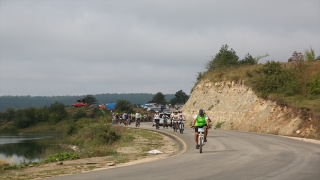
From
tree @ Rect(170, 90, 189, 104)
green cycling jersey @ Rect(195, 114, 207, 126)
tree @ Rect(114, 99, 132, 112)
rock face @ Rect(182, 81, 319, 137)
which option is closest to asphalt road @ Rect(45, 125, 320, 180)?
green cycling jersey @ Rect(195, 114, 207, 126)

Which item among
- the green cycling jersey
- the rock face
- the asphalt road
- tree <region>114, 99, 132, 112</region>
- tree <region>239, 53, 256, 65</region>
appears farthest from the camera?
tree <region>114, 99, 132, 112</region>

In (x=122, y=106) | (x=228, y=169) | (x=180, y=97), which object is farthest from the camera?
(x=180, y=97)

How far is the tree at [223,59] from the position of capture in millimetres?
59697

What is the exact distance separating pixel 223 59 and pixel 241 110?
17.2 metres

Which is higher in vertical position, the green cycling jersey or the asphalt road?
the green cycling jersey

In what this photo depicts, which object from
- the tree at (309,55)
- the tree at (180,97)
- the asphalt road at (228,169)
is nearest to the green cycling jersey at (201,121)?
the asphalt road at (228,169)

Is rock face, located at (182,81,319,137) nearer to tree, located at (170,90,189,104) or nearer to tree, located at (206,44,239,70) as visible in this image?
tree, located at (206,44,239,70)

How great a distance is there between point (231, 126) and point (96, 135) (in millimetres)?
14879

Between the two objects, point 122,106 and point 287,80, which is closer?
point 287,80

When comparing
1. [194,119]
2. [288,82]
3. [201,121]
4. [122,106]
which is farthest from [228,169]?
[122,106]

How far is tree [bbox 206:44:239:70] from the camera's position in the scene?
59697 mm

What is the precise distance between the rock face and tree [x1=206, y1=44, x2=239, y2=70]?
12.7ft

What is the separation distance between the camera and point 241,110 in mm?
43875

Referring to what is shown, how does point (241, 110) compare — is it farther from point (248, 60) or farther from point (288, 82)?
point (248, 60)
